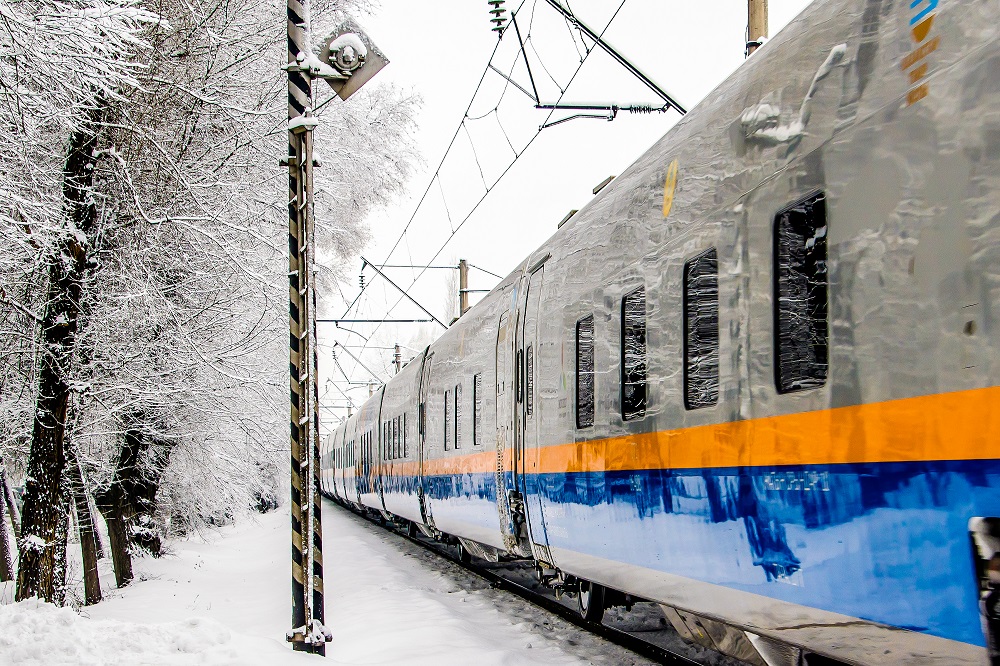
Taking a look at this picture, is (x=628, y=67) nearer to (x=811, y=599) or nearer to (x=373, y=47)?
(x=373, y=47)

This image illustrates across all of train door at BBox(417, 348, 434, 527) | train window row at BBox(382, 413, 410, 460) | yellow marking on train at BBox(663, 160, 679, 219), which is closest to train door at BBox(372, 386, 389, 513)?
train window row at BBox(382, 413, 410, 460)

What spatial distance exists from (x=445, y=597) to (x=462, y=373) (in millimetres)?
2762

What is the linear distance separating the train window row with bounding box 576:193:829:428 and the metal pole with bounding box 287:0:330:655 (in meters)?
2.22

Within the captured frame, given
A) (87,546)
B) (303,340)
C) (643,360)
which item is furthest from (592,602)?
(87,546)

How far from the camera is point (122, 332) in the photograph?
39.9ft

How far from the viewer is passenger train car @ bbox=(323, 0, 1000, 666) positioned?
3117mm

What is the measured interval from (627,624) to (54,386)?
655 cm

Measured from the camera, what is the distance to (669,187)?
5809 millimetres

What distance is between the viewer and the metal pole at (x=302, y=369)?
7777mm

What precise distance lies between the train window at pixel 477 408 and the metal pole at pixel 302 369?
10.5 ft

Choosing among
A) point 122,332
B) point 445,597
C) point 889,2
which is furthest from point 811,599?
point 122,332

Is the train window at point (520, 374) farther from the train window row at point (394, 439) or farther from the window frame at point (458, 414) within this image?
the train window row at point (394, 439)

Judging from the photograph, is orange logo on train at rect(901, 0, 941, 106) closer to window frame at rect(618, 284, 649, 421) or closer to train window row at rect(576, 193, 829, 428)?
train window row at rect(576, 193, 829, 428)

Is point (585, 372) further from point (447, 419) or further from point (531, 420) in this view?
point (447, 419)
